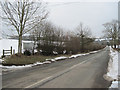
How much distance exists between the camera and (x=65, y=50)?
1367 inches

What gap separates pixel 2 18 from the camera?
1914cm

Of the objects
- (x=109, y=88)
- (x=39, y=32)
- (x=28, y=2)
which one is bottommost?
(x=109, y=88)

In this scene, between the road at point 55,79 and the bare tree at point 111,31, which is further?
the bare tree at point 111,31

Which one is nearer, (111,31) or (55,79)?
(55,79)

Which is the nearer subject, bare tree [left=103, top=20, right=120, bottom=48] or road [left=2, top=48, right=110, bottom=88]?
road [left=2, top=48, right=110, bottom=88]

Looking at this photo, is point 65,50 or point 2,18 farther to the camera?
point 65,50

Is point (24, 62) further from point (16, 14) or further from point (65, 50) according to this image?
point (65, 50)

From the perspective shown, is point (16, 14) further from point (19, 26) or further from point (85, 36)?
point (85, 36)

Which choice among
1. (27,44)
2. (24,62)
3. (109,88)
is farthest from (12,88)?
(27,44)

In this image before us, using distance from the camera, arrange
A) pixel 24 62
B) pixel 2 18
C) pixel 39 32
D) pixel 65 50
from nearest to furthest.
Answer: pixel 24 62 → pixel 2 18 → pixel 39 32 → pixel 65 50

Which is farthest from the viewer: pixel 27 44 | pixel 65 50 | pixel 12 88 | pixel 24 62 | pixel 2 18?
pixel 27 44

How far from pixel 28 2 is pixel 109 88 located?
1643 centimetres

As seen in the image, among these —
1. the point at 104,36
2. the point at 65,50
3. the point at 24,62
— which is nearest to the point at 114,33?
the point at 104,36

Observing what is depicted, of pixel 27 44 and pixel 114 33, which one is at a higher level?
pixel 114 33
